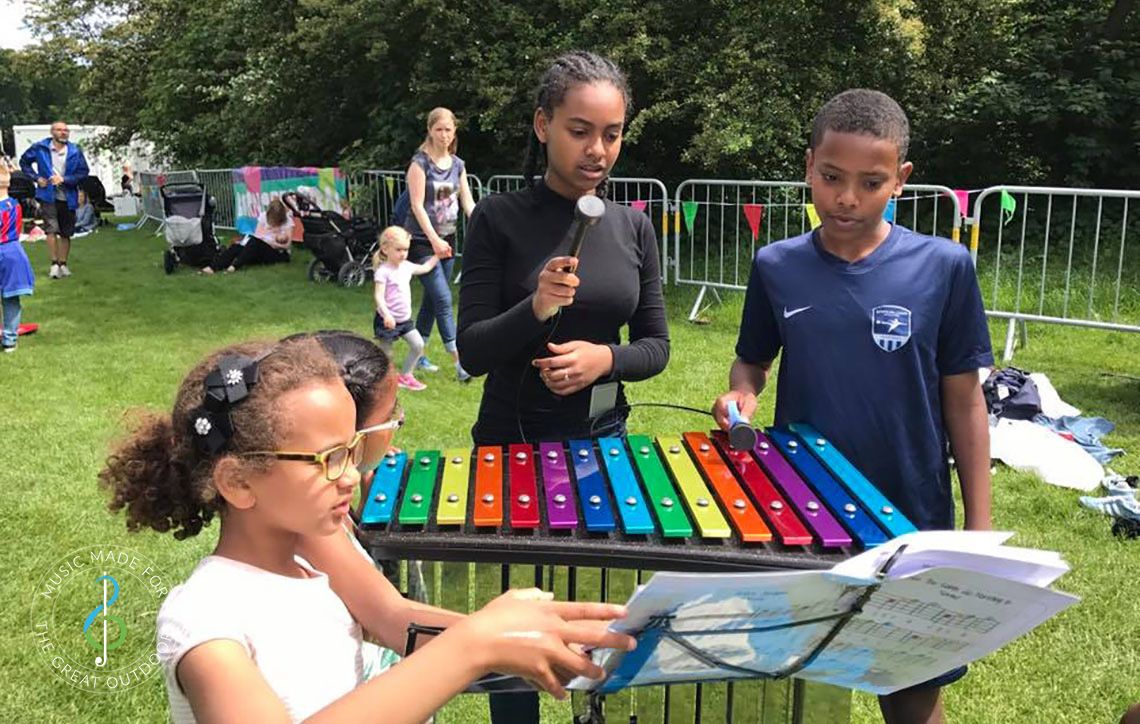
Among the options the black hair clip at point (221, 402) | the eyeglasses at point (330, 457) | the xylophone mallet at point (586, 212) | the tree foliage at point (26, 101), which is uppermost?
the tree foliage at point (26, 101)

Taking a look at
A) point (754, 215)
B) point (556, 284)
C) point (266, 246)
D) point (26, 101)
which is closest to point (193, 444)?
point (556, 284)

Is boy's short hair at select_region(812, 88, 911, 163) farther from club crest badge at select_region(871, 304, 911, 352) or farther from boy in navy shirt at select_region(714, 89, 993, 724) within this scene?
club crest badge at select_region(871, 304, 911, 352)

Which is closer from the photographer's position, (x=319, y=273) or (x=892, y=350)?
(x=892, y=350)

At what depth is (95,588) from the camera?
3857mm

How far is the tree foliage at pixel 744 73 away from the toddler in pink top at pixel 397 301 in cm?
548

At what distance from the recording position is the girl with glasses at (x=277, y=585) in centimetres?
127

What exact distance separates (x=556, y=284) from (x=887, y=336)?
796 mm

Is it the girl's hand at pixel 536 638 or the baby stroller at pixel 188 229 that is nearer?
the girl's hand at pixel 536 638

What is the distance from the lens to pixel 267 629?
1500 millimetres

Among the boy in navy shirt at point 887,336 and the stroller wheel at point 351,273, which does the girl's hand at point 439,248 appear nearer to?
the stroller wheel at point 351,273

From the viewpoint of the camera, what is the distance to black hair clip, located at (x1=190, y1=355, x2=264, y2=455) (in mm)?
1508

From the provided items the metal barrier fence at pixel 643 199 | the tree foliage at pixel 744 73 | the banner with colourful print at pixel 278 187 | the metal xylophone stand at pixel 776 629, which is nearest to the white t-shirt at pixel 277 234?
the banner with colourful print at pixel 278 187

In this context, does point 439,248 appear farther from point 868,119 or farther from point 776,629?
point 776,629

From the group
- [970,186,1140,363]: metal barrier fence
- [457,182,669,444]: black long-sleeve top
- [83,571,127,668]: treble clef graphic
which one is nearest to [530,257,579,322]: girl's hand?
[457,182,669,444]: black long-sleeve top
